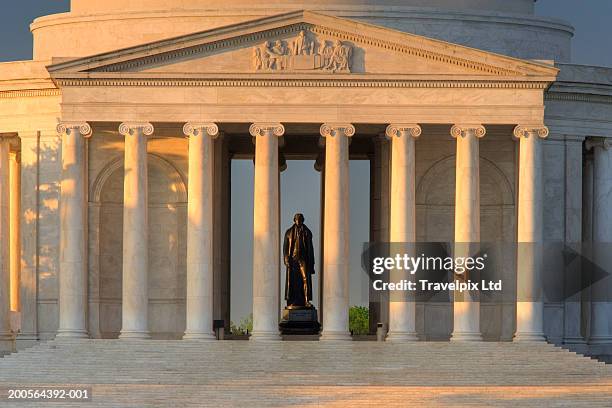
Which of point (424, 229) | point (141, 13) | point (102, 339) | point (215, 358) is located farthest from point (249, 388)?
point (141, 13)

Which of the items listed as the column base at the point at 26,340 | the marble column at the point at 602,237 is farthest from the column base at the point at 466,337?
the column base at the point at 26,340

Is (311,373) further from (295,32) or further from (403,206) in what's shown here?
(295,32)

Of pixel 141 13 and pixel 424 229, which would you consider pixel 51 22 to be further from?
pixel 424 229

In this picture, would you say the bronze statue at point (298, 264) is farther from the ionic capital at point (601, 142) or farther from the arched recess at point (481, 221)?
the ionic capital at point (601, 142)

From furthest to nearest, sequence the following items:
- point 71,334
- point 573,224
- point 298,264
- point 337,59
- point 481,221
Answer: point 298,264 → point 573,224 → point 481,221 → point 337,59 → point 71,334

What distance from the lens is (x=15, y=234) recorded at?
136875 millimetres

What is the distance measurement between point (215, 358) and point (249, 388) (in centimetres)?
1015

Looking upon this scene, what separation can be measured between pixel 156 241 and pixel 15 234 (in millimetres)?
12339

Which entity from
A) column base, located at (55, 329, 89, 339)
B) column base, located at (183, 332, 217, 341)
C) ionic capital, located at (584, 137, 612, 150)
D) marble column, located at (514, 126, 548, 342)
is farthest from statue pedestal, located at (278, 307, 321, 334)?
ionic capital, located at (584, 137, 612, 150)

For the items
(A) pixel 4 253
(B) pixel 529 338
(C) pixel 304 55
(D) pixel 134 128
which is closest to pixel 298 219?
(C) pixel 304 55

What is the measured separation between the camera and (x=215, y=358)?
116 metres

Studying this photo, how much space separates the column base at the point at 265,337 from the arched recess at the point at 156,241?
8.68 metres

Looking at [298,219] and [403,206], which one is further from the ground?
[403,206]

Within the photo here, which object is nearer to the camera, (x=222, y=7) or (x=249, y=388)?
(x=249, y=388)
